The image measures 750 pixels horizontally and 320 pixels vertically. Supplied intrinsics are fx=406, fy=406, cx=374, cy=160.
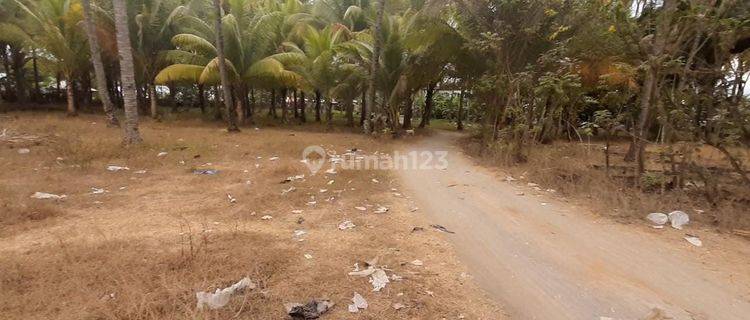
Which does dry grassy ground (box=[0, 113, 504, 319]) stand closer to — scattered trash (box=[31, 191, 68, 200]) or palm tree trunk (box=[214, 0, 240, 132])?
scattered trash (box=[31, 191, 68, 200])

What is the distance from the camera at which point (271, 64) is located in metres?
14.1

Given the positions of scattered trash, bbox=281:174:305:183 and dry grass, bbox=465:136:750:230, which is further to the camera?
scattered trash, bbox=281:174:305:183

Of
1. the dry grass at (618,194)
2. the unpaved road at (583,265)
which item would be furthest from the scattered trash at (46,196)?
the dry grass at (618,194)

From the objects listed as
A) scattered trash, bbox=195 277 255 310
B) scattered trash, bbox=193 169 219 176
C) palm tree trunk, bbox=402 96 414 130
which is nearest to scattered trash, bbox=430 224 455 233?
scattered trash, bbox=195 277 255 310

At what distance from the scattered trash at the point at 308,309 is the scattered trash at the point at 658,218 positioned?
168 inches

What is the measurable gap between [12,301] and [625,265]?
5.03m

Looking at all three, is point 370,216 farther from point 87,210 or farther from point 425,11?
point 425,11

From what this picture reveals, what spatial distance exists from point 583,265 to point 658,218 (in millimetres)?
1956

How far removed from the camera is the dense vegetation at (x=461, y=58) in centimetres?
588

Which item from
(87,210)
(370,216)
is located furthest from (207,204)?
(370,216)

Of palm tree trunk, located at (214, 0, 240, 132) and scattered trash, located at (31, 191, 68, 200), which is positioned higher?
palm tree trunk, located at (214, 0, 240, 132)

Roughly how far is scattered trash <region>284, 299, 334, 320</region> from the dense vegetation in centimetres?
543

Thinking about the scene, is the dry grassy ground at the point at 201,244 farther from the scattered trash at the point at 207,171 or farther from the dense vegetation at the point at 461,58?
the dense vegetation at the point at 461,58

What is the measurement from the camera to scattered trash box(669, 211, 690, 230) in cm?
482
